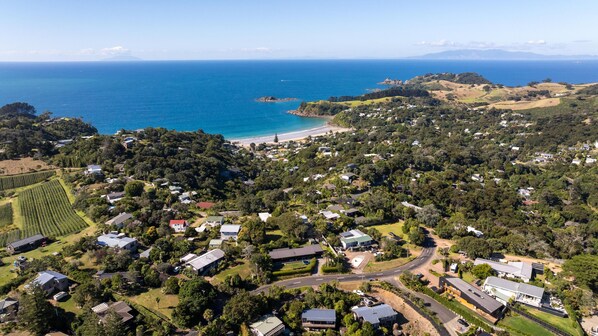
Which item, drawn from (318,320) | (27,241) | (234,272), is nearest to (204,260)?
(234,272)

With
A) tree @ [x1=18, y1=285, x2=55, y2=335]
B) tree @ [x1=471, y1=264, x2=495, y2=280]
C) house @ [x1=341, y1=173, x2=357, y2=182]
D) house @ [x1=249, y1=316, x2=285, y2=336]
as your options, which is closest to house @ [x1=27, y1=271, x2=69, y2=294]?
tree @ [x1=18, y1=285, x2=55, y2=335]

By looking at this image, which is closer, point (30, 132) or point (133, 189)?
point (133, 189)

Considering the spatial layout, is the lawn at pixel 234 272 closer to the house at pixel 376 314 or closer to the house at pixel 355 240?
the house at pixel 376 314

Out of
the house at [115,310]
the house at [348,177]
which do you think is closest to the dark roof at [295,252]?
the house at [115,310]

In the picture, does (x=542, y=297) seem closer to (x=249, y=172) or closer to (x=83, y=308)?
(x=83, y=308)

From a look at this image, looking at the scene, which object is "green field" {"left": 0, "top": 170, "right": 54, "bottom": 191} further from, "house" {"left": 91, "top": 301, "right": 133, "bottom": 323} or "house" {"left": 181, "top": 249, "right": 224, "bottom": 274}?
"house" {"left": 91, "top": 301, "right": 133, "bottom": 323}

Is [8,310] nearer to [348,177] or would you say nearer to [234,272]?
[234,272]

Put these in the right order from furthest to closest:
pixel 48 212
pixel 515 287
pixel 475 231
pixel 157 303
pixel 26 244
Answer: pixel 48 212 → pixel 475 231 → pixel 26 244 → pixel 515 287 → pixel 157 303

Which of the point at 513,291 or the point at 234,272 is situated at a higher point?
the point at 234,272
